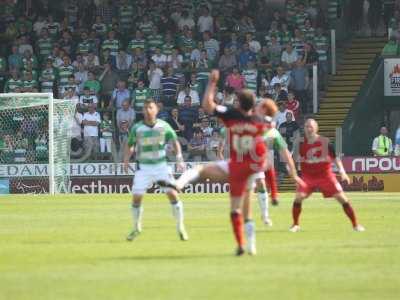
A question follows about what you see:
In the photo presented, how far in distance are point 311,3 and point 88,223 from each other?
22.0 m

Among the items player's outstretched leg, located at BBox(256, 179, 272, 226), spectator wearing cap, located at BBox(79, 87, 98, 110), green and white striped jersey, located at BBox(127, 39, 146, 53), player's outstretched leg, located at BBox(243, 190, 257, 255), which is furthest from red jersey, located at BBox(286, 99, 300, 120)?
player's outstretched leg, located at BBox(243, 190, 257, 255)

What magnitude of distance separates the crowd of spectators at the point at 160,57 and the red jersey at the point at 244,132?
22.6 meters

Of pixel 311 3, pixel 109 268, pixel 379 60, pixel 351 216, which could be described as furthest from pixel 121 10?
pixel 109 268

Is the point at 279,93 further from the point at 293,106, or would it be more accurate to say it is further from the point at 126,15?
the point at 126,15

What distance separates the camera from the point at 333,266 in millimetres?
15781

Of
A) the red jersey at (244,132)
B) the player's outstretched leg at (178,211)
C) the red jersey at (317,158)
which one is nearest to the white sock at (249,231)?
the red jersey at (244,132)

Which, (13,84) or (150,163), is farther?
(13,84)

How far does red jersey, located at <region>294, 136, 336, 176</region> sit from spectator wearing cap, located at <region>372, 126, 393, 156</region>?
1717 centimetres

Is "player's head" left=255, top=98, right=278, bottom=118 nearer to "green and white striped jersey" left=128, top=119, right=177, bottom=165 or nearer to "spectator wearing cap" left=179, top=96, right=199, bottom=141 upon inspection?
"green and white striped jersey" left=128, top=119, right=177, bottom=165

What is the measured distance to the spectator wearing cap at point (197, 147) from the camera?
39.5 metres

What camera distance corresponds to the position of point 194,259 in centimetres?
1666

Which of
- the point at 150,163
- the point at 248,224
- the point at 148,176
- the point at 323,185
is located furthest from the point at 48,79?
the point at 248,224

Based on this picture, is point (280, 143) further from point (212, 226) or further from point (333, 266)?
point (333, 266)

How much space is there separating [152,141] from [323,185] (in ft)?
11.6
